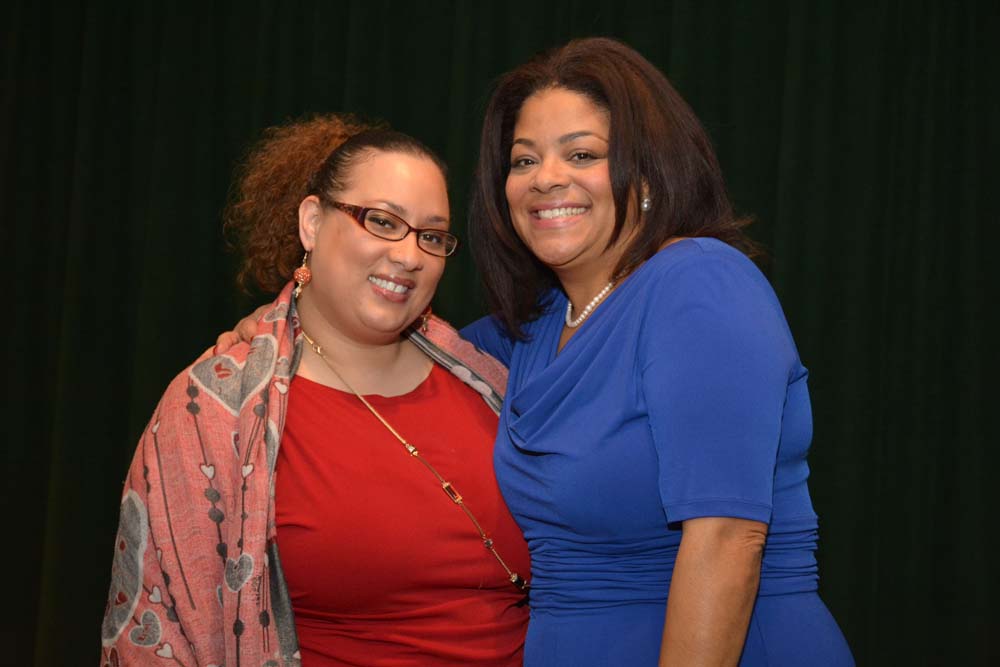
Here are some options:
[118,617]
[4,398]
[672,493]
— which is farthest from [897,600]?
[4,398]

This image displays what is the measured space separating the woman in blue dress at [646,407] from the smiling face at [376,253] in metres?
0.18

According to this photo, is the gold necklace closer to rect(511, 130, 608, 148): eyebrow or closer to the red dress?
the red dress

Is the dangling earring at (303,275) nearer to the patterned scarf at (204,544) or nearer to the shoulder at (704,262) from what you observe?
the patterned scarf at (204,544)

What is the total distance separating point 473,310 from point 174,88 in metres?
1.52

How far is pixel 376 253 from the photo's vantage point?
189 cm

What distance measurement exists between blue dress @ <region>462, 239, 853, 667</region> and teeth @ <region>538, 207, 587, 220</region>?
184 mm

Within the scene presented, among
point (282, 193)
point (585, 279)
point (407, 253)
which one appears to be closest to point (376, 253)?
point (407, 253)

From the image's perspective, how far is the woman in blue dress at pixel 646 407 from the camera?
54.2 inches

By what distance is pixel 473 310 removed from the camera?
140 inches

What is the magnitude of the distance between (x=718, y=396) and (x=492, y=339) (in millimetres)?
950

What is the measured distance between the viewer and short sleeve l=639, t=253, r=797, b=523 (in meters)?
1.36

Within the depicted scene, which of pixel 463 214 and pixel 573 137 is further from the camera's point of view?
pixel 463 214

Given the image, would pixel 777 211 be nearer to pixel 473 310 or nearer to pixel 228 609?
pixel 473 310

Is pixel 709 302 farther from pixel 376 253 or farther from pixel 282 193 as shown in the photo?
pixel 282 193
